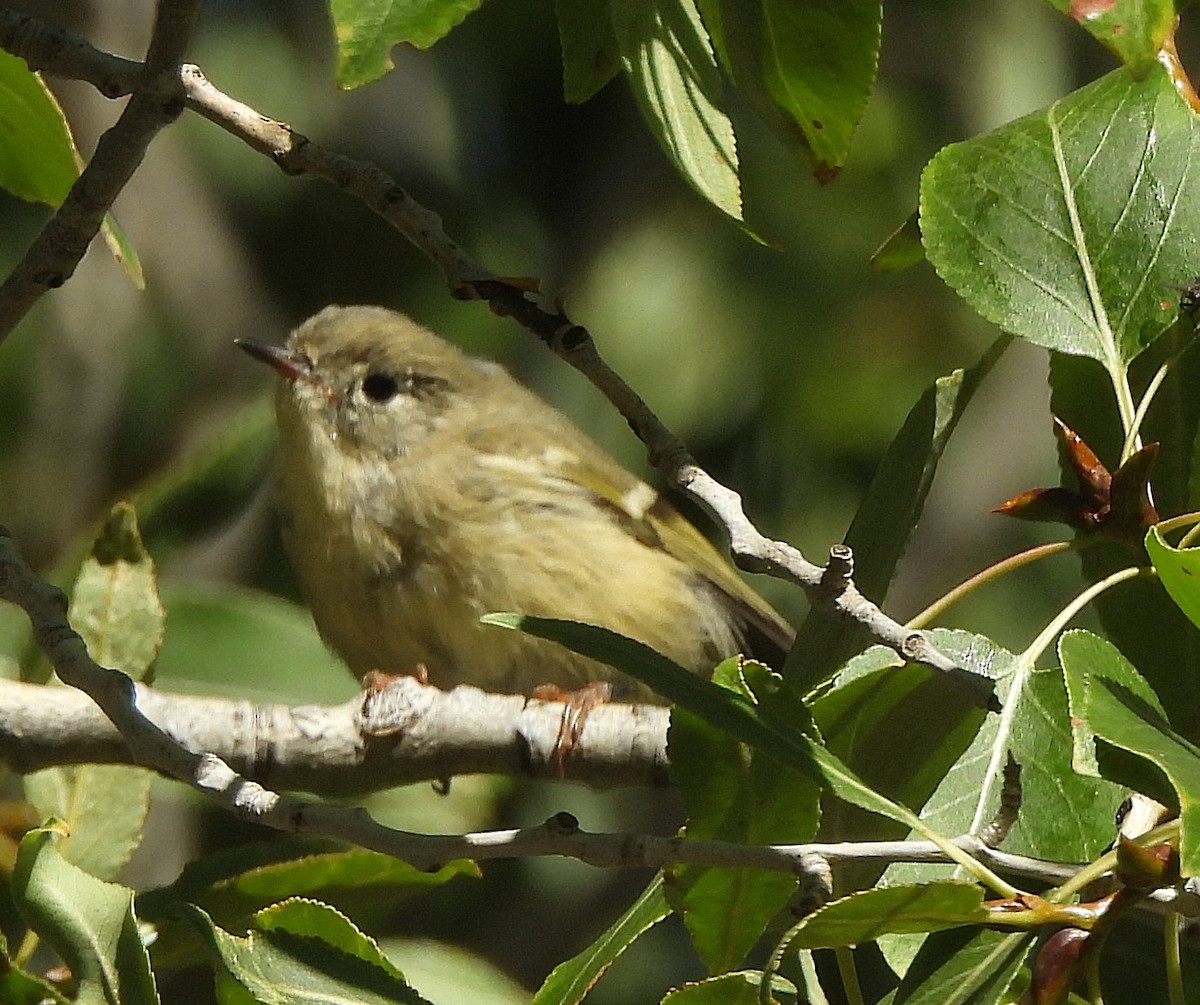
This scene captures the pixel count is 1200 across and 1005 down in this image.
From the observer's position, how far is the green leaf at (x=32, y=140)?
2.16m

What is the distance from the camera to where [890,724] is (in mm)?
1846

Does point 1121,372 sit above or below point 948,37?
below

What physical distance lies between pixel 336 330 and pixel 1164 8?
2.27m

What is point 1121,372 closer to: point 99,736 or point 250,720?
point 250,720

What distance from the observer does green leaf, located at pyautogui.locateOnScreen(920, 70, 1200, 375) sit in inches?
74.6

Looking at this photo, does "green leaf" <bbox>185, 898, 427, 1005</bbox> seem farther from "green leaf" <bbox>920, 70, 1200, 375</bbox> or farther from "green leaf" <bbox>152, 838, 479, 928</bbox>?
"green leaf" <bbox>920, 70, 1200, 375</bbox>

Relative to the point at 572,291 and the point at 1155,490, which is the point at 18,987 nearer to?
the point at 1155,490

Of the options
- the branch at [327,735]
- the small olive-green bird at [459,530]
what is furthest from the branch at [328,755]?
the small olive-green bird at [459,530]

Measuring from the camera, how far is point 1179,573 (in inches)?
60.1

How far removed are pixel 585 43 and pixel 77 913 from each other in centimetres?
108

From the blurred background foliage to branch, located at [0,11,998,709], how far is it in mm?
2934

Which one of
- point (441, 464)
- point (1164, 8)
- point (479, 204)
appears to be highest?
point (1164, 8)

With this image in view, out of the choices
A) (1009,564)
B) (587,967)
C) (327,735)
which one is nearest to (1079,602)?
(1009,564)

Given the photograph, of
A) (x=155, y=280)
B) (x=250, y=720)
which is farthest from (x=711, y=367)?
(x=250, y=720)
